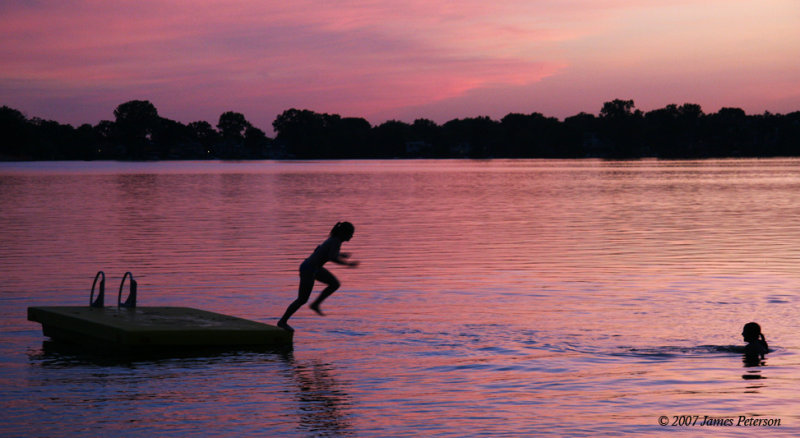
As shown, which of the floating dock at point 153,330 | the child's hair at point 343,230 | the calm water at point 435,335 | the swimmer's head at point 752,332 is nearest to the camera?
the calm water at point 435,335

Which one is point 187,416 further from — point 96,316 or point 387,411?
point 96,316

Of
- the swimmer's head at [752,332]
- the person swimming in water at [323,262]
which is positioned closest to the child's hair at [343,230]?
the person swimming in water at [323,262]

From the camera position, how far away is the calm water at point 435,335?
39.6 feet

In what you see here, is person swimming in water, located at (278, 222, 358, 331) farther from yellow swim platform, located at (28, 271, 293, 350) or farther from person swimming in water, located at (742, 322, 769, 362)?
person swimming in water, located at (742, 322, 769, 362)

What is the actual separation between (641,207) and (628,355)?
143ft

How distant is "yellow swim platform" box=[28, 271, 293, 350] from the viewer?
51.1ft

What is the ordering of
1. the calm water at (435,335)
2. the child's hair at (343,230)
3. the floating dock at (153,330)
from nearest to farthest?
the calm water at (435,335) → the floating dock at (153,330) → the child's hair at (343,230)

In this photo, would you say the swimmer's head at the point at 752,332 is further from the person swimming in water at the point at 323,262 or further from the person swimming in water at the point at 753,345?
the person swimming in water at the point at 323,262

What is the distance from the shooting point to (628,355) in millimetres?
15398

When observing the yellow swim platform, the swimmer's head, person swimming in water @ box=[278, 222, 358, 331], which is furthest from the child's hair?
the swimmer's head

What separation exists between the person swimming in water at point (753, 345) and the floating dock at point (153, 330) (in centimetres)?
703

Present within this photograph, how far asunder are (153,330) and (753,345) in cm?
907

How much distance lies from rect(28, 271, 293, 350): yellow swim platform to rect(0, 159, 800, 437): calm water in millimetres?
355

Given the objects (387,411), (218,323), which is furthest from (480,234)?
(387,411)
